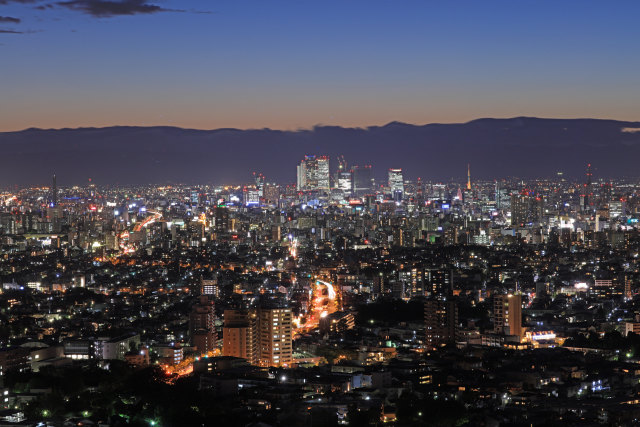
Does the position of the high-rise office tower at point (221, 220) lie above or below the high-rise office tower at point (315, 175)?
below

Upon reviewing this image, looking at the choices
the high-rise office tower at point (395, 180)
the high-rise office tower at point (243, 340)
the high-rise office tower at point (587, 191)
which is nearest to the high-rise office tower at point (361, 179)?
the high-rise office tower at point (395, 180)

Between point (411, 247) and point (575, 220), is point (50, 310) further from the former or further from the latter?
point (575, 220)

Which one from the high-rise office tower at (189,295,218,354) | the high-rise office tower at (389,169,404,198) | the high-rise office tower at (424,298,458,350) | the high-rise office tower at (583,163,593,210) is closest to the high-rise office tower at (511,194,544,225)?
the high-rise office tower at (583,163,593,210)

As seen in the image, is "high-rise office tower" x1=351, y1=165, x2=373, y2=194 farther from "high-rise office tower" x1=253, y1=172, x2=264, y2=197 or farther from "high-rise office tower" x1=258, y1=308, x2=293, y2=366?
"high-rise office tower" x1=258, y1=308, x2=293, y2=366

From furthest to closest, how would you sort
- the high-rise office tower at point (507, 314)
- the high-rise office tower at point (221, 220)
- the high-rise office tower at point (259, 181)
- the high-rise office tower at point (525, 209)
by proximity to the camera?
1. the high-rise office tower at point (259, 181)
2. the high-rise office tower at point (525, 209)
3. the high-rise office tower at point (221, 220)
4. the high-rise office tower at point (507, 314)

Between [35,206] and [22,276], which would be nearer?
[22,276]

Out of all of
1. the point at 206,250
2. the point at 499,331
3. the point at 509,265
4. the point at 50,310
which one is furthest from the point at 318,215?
the point at 499,331

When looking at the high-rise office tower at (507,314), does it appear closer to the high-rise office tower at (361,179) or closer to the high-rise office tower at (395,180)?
the high-rise office tower at (395,180)
